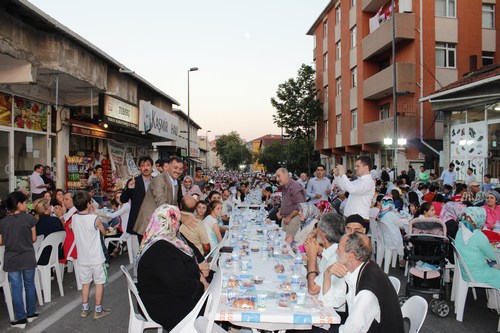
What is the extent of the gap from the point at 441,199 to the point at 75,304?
804cm

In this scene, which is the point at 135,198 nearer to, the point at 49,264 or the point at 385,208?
the point at 49,264

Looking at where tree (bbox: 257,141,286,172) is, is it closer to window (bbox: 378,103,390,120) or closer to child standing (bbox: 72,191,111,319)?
window (bbox: 378,103,390,120)

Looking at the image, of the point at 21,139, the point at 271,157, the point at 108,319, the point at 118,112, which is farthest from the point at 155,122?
the point at 271,157

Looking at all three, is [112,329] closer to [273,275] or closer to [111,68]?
[273,275]

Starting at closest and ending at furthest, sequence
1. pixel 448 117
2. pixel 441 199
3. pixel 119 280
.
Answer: pixel 119 280, pixel 441 199, pixel 448 117

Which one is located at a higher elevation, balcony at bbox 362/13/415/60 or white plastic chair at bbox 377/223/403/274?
balcony at bbox 362/13/415/60

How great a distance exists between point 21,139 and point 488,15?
23606mm

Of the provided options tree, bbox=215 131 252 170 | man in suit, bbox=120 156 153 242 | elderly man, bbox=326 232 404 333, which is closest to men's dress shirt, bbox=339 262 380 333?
elderly man, bbox=326 232 404 333

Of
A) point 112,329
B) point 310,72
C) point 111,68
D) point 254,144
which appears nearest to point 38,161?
point 111,68

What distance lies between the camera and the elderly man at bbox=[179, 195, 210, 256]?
19.5 ft

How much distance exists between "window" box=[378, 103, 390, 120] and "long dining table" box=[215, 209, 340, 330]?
20.7 meters

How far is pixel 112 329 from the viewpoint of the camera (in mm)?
5031

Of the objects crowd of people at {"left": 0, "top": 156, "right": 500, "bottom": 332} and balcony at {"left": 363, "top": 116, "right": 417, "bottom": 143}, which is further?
balcony at {"left": 363, "top": 116, "right": 417, "bottom": 143}

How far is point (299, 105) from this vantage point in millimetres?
36344
